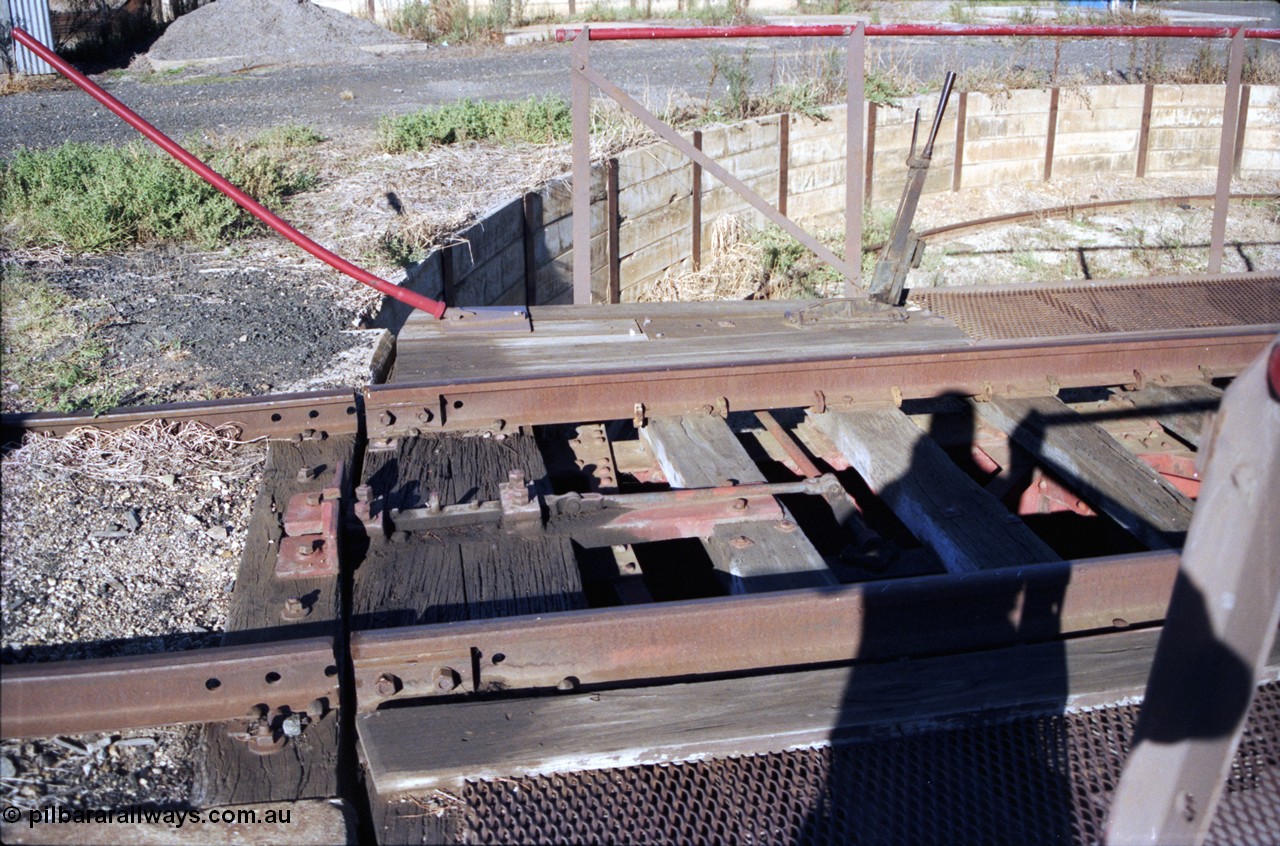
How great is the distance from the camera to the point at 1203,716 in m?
1.52

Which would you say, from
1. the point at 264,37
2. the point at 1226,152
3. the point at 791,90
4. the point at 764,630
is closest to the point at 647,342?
the point at 764,630

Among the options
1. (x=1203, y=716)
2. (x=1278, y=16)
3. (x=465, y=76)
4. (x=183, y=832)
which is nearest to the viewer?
(x=1203, y=716)

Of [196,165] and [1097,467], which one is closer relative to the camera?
[1097,467]

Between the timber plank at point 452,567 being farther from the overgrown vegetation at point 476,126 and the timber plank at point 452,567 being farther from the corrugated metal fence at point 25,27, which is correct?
the corrugated metal fence at point 25,27

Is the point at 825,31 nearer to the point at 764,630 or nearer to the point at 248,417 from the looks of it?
the point at 248,417

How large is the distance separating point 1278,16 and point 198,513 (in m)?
29.0

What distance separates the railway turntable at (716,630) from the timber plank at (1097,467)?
0.01 m

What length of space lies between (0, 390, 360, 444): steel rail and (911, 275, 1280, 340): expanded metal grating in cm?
305

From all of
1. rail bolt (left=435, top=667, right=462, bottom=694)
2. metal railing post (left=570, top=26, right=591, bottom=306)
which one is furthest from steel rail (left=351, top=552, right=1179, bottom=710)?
metal railing post (left=570, top=26, right=591, bottom=306)

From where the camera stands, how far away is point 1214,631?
1467 millimetres

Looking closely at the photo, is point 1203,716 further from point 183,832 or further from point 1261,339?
point 1261,339

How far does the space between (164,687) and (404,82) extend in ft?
42.8

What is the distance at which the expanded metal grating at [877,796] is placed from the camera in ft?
7.29

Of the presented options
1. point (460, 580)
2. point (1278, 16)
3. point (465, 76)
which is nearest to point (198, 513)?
point (460, 580)
